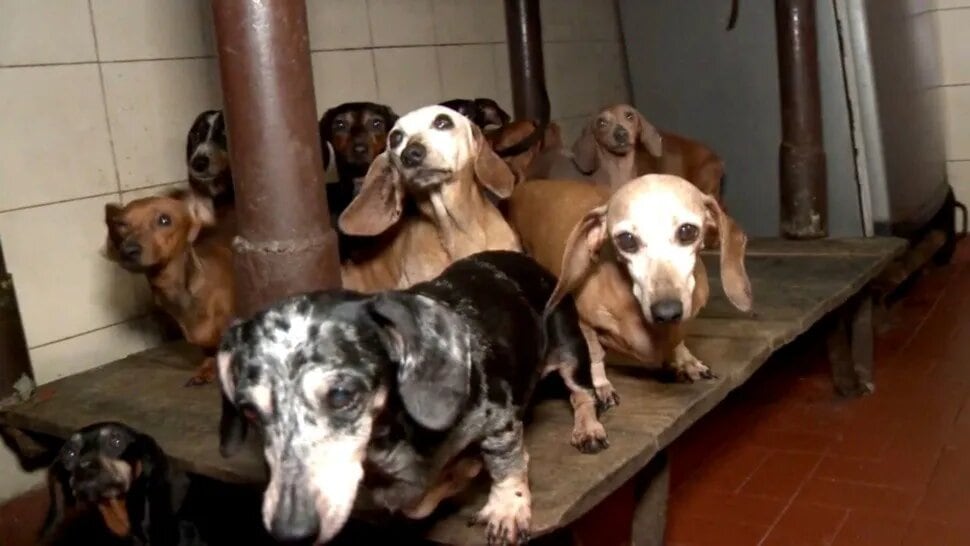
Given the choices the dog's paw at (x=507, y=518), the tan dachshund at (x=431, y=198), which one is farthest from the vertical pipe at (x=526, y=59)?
the dog's paw at (x=507, y=518)

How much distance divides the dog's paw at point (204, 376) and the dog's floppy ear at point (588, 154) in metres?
1.68

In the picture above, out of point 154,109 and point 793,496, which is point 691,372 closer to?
point 793,496

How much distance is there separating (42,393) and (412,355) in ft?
5.75

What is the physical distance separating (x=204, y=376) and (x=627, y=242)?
4.33 feet

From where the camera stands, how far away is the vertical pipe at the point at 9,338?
2.89 metres

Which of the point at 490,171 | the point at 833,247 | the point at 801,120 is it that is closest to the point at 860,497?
the point at 833,247

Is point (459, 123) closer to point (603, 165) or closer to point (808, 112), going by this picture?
point (603, 165)

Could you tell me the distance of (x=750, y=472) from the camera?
10.6ft

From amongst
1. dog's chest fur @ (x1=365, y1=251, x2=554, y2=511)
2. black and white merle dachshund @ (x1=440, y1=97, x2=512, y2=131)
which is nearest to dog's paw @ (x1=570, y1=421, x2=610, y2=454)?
dog's chest fur @ (x1=365, y1=251, x2=554, y2=511)

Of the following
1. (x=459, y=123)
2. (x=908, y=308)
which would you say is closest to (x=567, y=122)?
(x=908, y=308)

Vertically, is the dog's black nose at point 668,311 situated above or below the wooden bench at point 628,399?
above

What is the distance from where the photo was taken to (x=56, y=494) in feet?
8.13

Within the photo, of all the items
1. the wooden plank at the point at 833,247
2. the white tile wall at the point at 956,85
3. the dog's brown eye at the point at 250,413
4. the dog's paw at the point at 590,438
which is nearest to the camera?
the dog's brown eye at the point at 250,413

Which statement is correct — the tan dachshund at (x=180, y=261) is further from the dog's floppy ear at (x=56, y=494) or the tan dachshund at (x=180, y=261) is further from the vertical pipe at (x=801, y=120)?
the vertical pipe at (x=801, y=120)
